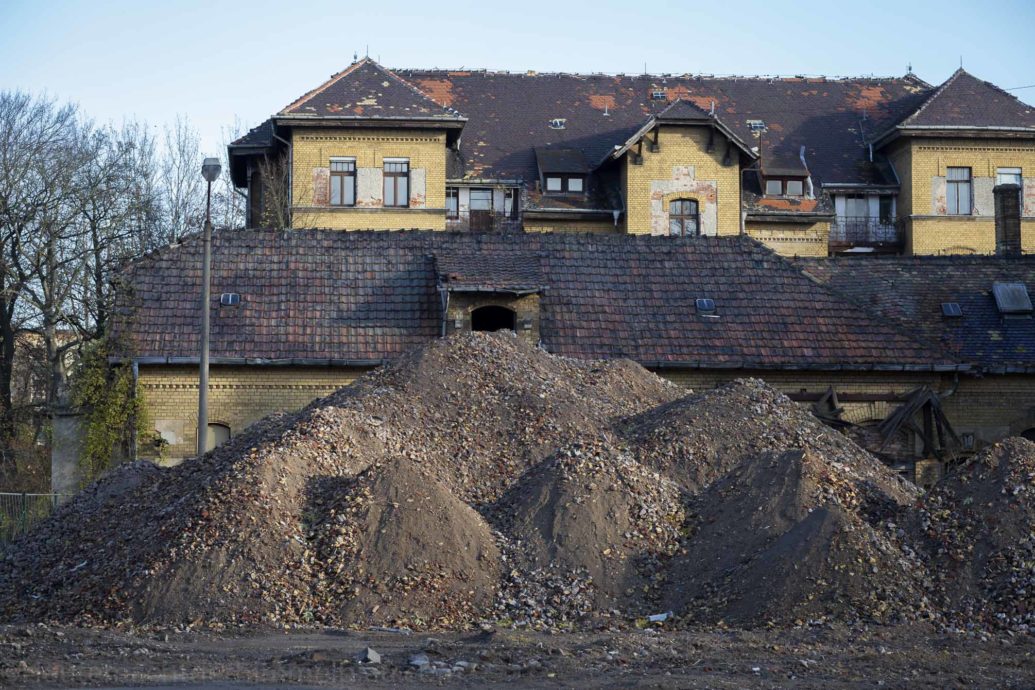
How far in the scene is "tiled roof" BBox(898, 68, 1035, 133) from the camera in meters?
46.3

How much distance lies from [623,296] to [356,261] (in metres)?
6.62

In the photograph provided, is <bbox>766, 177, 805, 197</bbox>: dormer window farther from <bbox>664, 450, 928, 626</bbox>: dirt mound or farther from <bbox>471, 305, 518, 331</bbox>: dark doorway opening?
<bbox>664, 450, 928, 626</bbox>: dirt mound

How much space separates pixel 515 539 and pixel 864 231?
110 feet

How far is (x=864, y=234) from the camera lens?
4725cm

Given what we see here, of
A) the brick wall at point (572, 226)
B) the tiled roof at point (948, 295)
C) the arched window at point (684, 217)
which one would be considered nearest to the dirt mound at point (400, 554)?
the tiled roof at point (948, 295)

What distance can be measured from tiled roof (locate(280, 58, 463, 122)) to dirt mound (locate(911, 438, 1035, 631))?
28826 mm

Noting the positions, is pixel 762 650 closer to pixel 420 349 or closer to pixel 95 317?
pixel 420 349

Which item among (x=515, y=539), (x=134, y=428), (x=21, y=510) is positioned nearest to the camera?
(x=515, y=539)

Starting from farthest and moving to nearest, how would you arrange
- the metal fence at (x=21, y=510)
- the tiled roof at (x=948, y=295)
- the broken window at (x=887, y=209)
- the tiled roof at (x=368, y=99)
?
the broken window at (x=887, y=209)
the tiled roof at (x=368, y=99)
the tiled roof at (x=948, y=295)
the metal fence at (x=21, y=510)

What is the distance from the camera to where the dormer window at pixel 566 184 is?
149ft

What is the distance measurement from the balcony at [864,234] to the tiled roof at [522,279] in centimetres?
1381

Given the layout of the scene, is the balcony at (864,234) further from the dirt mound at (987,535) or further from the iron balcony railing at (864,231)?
the dirt mound at (987,535)

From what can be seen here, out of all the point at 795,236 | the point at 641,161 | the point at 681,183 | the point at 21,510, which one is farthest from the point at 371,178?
the point at 21,510

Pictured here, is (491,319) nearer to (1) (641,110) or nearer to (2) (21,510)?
(2) (21,510)
